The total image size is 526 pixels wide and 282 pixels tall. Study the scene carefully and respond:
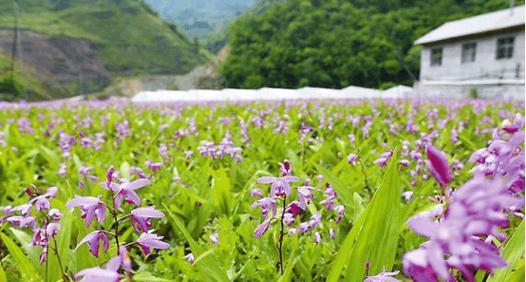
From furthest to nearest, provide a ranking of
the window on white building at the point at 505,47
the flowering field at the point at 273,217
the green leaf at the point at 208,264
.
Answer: the window on white building at the point at 505,47
the green leaf at the point at 208,264
the flowering field at the point at 273,217

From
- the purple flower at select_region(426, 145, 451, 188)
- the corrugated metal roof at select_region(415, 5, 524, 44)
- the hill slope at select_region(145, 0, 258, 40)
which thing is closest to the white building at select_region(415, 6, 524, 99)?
the corrugated metal roof at select_region(415, 5, 524, 44)

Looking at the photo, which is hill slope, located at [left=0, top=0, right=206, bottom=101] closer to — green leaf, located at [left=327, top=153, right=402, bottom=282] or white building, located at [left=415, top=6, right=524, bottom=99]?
white building, located at [left=415, top=6, right=524, bottom=99]

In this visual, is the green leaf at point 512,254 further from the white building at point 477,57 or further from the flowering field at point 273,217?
the white building at point 477,57

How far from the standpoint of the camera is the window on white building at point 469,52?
2639 cm

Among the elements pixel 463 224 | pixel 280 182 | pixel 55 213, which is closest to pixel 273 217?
pixel 280 182

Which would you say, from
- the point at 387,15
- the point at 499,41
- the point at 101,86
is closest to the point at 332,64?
the point at 387,15

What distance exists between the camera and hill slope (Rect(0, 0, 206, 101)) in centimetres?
6844

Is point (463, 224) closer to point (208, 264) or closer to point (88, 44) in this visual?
point (208, 264)

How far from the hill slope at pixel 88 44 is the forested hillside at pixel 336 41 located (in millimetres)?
32806

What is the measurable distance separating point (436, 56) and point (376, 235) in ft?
103

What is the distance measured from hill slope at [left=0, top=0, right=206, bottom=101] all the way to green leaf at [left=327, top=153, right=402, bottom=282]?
2446 inches

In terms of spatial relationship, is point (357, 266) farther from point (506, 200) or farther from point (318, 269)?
point (318, 269)

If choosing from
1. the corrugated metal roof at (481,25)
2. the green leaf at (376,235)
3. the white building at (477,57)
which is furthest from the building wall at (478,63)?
the green leaf at (376,235)

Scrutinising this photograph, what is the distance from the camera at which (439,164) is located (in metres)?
0.50
